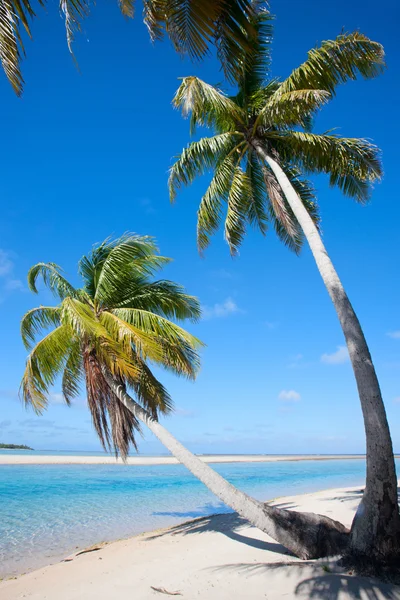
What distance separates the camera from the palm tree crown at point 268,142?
8.41m

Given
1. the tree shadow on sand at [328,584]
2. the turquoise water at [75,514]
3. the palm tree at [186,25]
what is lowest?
the turquoise water at [75,514]

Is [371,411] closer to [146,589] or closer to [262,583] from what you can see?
[262,583]

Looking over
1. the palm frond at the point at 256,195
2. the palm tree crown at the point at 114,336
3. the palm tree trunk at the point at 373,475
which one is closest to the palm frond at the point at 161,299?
the palm tree crown at the point at 114,336

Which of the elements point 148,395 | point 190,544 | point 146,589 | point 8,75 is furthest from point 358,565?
point 8,75

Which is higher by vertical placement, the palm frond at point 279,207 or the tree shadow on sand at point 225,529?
the palm frond at point 279,207

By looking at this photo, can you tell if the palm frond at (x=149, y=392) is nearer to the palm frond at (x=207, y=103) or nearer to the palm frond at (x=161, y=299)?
the palm frond at (x=161, y=299)

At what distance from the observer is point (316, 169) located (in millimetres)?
9820

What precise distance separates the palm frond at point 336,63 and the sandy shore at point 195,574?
8.74 metres

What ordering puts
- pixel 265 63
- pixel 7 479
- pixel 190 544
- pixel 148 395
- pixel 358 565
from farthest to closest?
pixel 7 479 → pixel 265 63 → pixel 148 395 → pixel 190 544 → pixel 358 565

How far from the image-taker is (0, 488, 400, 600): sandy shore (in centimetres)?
471

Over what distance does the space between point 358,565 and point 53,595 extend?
4.14 meters

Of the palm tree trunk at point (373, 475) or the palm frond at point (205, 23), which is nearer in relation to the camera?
the palm frond at point (205, 23)

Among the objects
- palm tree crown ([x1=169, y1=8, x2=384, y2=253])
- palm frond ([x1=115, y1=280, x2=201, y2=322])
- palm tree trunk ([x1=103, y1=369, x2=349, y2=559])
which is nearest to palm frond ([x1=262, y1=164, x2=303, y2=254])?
palm tree crown ([x1=169, y1=8, x2=384, y2=253])

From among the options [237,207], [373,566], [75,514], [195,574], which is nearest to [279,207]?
[237,207]
